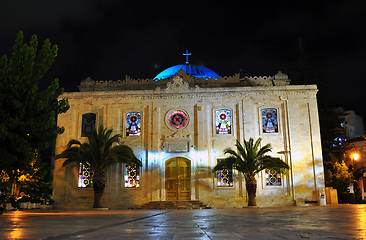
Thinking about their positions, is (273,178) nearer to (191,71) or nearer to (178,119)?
(178,119)

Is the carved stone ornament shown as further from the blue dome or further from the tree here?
the tree

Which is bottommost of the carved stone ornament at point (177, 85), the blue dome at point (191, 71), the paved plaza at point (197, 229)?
the paved plaza at point (197, 229)

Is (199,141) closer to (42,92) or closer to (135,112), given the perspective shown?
(135,112)

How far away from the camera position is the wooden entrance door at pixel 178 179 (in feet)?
84.7

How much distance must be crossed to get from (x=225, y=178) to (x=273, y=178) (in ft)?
10.9

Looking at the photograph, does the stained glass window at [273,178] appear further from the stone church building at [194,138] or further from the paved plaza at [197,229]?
the paved plaza at [197,229]

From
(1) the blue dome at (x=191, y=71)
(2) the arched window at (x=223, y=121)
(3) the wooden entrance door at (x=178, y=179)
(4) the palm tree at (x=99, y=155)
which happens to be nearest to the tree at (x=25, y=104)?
(4) the palm tree at (x=99, y=155)

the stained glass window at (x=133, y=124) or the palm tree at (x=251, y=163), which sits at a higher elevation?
the stained glass window at (x=133, y=124)

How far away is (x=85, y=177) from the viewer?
26719 millimetres

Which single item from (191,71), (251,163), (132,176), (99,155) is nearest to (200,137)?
(251,163)

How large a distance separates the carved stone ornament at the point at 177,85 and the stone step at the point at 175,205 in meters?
8.25

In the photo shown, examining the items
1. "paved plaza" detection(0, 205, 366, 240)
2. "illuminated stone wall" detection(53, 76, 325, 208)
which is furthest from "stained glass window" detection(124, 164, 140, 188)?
"paved plaza" detection(0, 205, 366, 240)

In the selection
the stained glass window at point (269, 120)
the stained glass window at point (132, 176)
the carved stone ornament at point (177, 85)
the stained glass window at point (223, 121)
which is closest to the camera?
the stained glass window at point (132, 176)

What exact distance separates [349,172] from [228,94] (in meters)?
12.8
